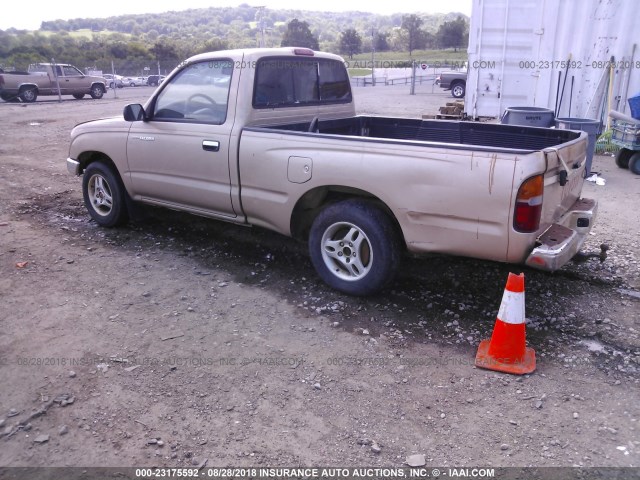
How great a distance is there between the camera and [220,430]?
114 inches

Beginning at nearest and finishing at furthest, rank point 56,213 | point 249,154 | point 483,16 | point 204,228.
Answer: point 249,154, point 204,228, point 56,213, point 483,16

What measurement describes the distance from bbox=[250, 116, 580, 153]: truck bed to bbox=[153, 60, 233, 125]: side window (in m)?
0.55

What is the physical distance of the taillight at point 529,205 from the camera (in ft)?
11.1

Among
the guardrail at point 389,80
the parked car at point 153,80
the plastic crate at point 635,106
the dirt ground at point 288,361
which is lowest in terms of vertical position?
the guardrail at point 389,80

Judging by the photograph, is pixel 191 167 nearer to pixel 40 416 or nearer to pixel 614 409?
pixel 40 416

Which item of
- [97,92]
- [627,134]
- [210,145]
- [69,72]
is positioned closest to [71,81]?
[69,72]

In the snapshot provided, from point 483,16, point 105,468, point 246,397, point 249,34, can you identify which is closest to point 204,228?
point 246,397

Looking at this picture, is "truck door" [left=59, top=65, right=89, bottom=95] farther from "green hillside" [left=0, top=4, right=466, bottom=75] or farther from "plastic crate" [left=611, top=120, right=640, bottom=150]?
"plastic crate" [left=611, top=120, right=640, bottom=150]

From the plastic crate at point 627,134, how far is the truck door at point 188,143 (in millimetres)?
6704

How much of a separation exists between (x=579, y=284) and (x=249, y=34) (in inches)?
3530

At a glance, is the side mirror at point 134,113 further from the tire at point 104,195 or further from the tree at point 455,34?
the tree at point 455,34

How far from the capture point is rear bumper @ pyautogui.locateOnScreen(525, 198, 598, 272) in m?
3.47

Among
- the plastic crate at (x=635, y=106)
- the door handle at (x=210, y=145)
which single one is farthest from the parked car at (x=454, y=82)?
the door handle at (x=210, y=145)

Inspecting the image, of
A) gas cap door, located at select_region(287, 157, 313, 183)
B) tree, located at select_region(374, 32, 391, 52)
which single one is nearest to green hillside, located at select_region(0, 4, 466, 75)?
tree, located at select_region(374, 32, 391, 52)
